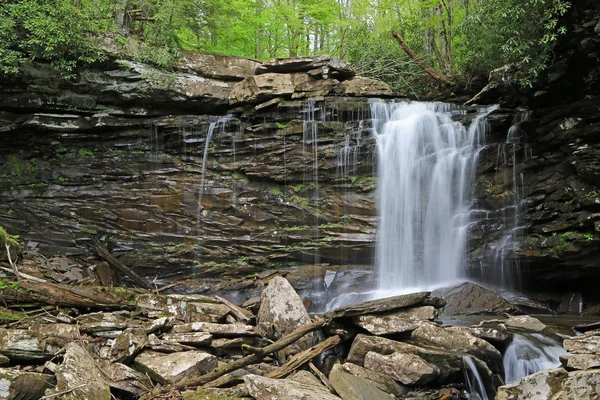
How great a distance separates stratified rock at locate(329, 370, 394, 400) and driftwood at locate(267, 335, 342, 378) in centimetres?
75

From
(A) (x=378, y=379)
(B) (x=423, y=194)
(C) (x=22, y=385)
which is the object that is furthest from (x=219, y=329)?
(B) (x=423, y=194)

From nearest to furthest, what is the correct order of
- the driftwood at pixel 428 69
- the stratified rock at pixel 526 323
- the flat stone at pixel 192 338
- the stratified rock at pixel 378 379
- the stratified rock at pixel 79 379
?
the stratified rock at pixel 79 379
the stratified rock at pixel 378 379
the flat stone at pixel 192 338
the stratified rock at pixel 526 323
the driftwood at pixel 428 69

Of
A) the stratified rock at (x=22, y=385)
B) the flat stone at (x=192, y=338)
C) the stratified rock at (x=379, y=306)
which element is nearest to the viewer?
the stratified rock at (x=22, y=385)

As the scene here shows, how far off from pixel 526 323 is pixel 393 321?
3033mm

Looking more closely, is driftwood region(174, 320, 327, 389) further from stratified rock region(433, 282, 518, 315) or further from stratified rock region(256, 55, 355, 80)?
stratified rock region(256, 55, 355, 80)

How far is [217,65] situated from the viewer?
43.1ft

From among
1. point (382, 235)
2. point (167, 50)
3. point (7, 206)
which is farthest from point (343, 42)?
point (7, 206)

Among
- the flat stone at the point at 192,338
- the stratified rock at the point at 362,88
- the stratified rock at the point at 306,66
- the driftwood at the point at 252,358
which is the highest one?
the stratified rock at the point at 306,66

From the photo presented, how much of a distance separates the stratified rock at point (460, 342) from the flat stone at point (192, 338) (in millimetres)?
3519

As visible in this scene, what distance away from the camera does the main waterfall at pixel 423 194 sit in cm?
1184

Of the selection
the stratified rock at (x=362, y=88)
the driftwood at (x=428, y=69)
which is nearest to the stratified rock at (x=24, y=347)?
the stratified rock at (x=362, y=88)

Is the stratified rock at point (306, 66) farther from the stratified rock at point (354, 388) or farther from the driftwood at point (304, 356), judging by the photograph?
the stratified rock at point (354, 388)

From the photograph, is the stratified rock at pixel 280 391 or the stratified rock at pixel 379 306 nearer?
the stratified rock at pixel 280 391

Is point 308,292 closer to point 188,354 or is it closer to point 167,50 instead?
point 188,354
